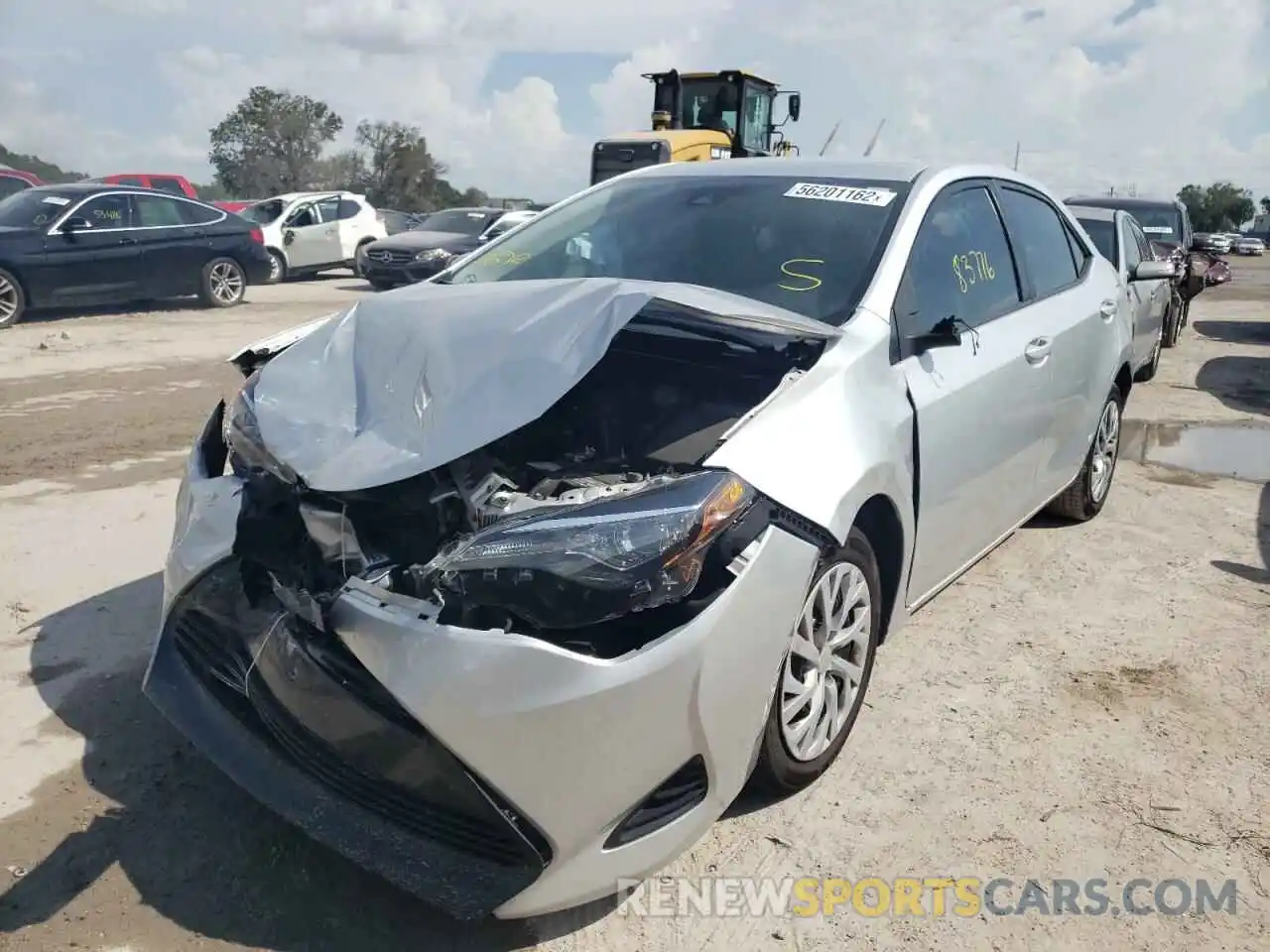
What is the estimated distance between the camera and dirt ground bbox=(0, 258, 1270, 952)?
2.40 meters

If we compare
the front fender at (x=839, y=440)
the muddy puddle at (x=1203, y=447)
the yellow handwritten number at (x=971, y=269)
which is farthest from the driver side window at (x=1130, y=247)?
the front fender at (x=839, y=440)

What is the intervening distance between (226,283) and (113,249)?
1782mm

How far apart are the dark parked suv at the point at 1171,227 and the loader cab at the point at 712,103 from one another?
563 centimetres

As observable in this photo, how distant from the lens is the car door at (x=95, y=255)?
12120 mm

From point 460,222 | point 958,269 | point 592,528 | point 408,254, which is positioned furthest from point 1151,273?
point 460,222

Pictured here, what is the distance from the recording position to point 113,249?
1267cm

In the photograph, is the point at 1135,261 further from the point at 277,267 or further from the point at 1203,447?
the point at 277,267

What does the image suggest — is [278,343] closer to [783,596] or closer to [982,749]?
[783,596]

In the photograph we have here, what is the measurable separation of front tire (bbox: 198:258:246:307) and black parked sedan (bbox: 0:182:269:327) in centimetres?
1

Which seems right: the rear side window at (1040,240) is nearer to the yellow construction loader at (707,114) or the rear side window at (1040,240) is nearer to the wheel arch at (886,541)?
the wheel arch at (886,541)

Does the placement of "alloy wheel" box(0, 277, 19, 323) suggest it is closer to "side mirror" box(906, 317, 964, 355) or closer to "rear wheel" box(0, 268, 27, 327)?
"rear wheel" box(0, 268, 27, 327)

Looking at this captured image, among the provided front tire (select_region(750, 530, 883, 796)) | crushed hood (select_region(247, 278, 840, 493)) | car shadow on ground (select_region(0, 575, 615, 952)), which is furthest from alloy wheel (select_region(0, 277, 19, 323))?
front tire (select_region(750, 530, 883, 796))

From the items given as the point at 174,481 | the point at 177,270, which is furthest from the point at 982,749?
the point at 177,270

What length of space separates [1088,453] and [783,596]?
3.18 meters
